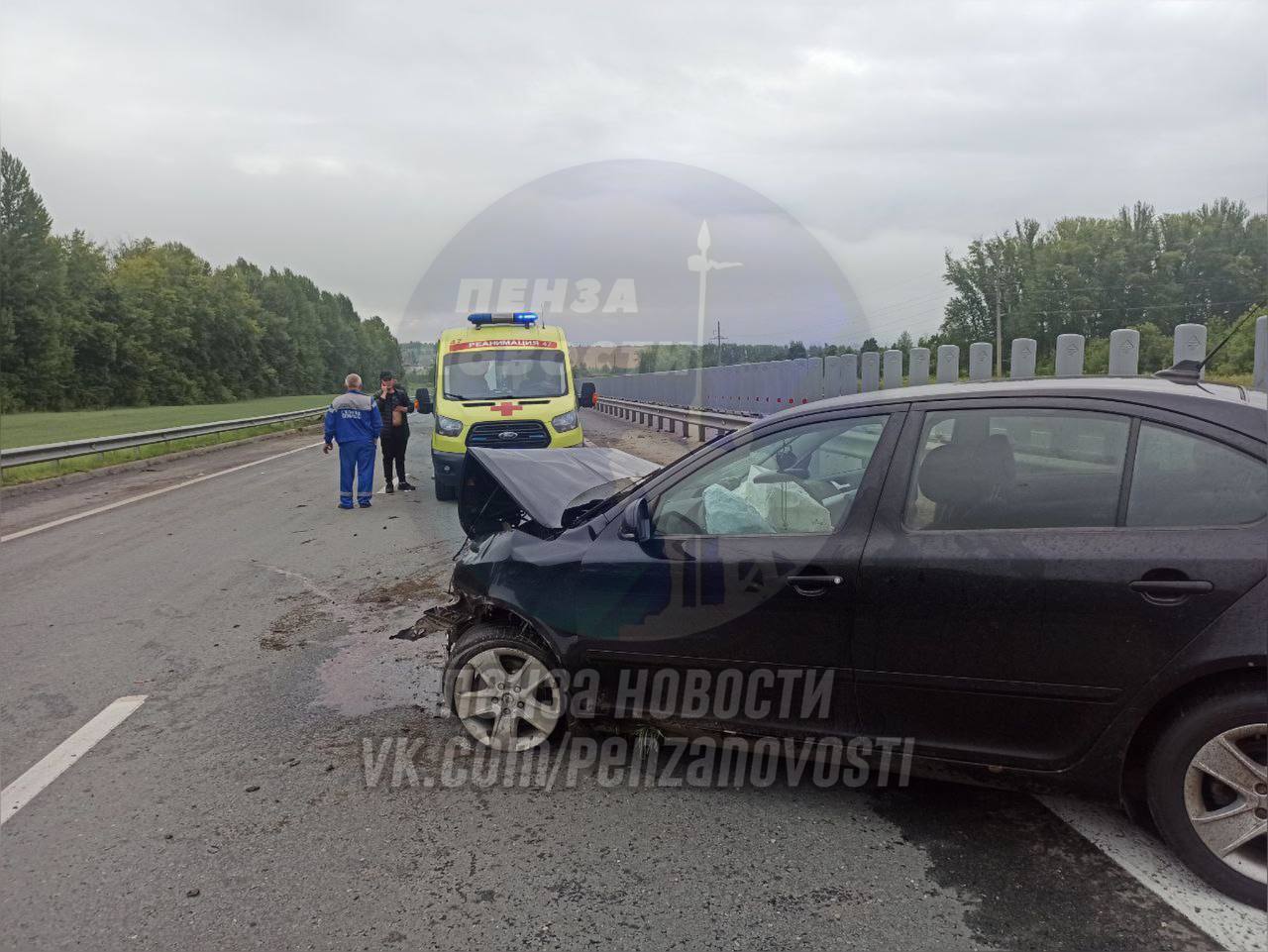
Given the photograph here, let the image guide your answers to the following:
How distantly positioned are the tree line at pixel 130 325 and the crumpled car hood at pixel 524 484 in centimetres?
6051

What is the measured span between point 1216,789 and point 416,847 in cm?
264

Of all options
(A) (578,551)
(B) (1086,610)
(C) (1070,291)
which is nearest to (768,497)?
(A) (578,551)

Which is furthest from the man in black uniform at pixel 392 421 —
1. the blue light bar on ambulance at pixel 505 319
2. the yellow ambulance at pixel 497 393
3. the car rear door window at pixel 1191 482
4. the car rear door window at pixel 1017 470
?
the car rear door window at pixel 1191 482

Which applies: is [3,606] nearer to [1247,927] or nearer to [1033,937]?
[1033,937]

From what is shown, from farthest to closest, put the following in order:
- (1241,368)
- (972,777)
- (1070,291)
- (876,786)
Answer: (1070,291)
(1241,368)
(876,786)
(972,777)

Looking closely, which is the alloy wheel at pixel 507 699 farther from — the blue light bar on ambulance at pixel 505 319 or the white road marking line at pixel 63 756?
the blue light bar on ambulance at pixel 505 319

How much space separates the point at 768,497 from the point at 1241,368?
35.8 ft

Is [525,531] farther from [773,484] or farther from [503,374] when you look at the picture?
[503,374]

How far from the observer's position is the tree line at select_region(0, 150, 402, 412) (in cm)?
5584

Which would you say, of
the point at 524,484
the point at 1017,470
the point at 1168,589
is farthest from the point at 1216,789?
the point at 524,484

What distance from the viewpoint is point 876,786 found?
3453 millimetres

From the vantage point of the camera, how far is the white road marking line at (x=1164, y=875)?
8.08 feet

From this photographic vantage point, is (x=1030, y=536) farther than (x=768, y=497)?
No

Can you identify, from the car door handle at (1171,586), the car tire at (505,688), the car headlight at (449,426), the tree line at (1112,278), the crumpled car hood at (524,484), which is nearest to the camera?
the car door handle at (1171,586)
